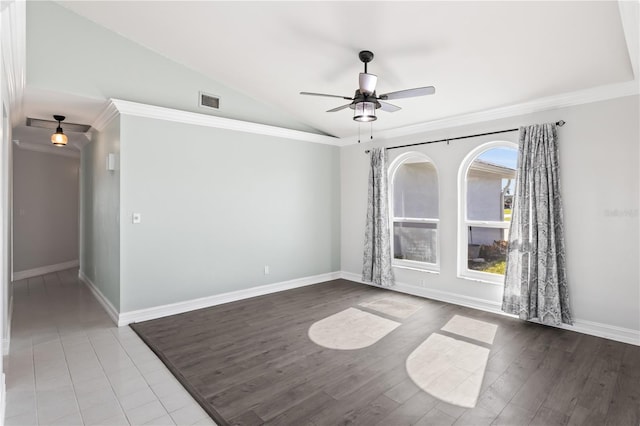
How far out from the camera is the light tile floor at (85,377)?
2445mm

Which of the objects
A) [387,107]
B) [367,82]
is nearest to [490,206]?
[387,107]

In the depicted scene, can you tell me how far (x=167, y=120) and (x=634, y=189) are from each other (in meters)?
5.51

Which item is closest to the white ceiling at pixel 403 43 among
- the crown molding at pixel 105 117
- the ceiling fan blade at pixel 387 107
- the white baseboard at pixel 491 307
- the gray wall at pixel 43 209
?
the crown molding at pixel 105 117

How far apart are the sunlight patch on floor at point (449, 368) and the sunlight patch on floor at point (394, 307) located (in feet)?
2.64

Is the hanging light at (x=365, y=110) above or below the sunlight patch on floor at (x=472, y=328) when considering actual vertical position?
above

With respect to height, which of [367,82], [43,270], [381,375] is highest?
[367,82]

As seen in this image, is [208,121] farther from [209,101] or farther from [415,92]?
[415,92]

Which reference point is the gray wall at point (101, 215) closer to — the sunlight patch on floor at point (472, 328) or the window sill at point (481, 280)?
the sunlight patch on floor at point (472, 328)

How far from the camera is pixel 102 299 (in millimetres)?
5016

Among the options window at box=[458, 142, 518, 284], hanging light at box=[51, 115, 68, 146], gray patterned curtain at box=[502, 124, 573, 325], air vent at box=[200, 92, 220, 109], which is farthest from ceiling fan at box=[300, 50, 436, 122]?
hanging light at box=[51, 115, 68, 146]

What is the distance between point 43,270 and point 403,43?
320 inches

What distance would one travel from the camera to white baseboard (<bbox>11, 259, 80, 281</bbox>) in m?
6.62

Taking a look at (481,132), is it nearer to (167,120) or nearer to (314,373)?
(314,373)

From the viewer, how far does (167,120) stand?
4.55 metres
